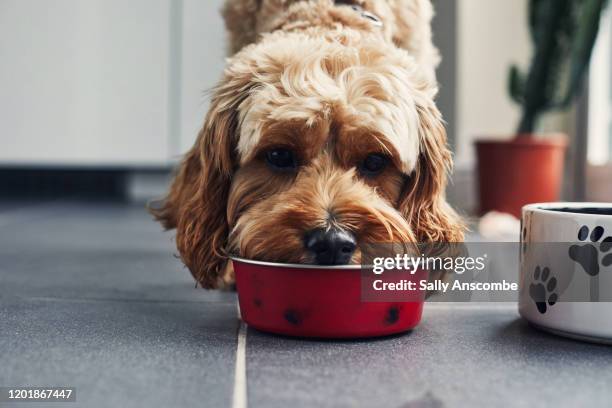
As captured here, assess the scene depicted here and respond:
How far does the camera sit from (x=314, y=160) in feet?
3.83

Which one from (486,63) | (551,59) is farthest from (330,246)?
(486,63)

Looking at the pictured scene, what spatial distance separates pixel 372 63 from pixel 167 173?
319 cm

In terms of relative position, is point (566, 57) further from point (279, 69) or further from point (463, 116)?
point (279, 69)

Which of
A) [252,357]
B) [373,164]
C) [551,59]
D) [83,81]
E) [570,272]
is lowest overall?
[252,357]

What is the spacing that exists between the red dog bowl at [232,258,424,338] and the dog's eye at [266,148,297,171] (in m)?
0.18

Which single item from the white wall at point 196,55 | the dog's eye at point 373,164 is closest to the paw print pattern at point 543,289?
the dog's eye at point 373,164

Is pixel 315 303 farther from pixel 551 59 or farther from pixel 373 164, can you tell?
pixel 551 59

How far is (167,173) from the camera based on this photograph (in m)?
4.27

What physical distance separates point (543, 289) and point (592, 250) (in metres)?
0.10

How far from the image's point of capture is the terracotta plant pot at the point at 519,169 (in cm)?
309

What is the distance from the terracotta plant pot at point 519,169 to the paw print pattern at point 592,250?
6.82 feet

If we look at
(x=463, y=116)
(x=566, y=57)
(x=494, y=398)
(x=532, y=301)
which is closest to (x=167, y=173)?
(x=463, y=116)

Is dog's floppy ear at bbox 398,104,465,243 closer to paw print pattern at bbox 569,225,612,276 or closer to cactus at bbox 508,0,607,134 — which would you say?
paw print pattern at bbox 569,225,612,276

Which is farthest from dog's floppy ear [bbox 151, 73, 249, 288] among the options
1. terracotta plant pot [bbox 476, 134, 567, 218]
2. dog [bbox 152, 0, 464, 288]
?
terracotta plant pot [bbox 476, 134, 567, 218]
